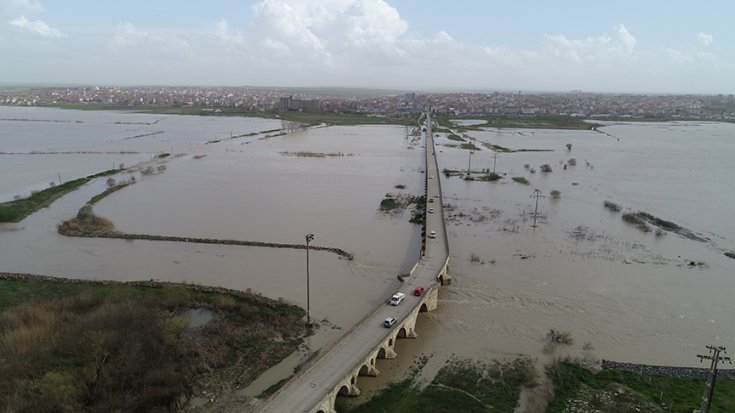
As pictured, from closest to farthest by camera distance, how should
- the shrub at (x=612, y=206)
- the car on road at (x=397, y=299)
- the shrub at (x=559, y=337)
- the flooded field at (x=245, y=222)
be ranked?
the shrub at (x=559, y=337) < the car on road at (x=397, y=299) < the flooded field at (x=245, y=222) < the shrub at (x=612, y=206)

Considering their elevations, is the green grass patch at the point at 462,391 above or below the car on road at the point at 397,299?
below

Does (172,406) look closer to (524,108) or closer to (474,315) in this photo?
(474,315)

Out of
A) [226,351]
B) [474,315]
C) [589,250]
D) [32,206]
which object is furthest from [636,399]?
[32,206]

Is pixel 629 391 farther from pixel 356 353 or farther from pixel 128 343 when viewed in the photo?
pixel 128 343

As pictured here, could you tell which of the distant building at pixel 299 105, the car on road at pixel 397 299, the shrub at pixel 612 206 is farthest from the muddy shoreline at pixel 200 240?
the distant building at pixel 299 105

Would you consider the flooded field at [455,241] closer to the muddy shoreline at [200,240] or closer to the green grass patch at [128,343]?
the muddy shoreline at [200,240]
